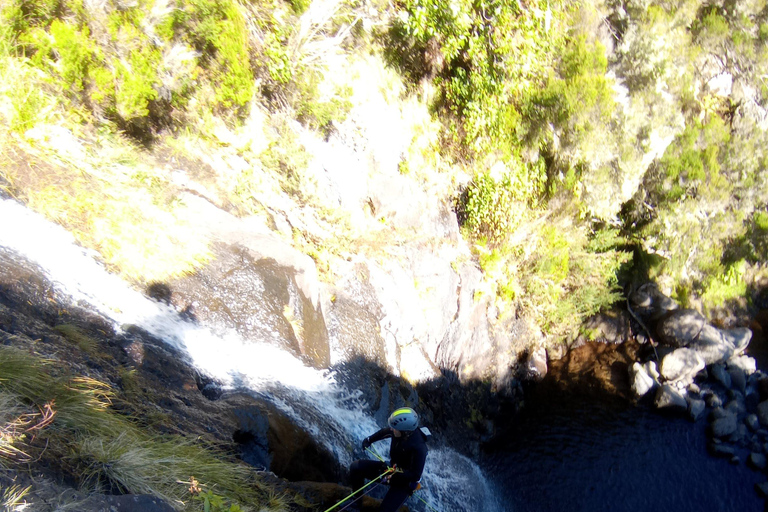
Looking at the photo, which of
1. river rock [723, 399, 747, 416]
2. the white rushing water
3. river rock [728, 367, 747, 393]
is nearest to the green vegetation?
the white rushing water

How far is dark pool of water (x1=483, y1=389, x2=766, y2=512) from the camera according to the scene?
9344 mm

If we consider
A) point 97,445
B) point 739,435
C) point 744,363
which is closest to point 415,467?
point 97,445

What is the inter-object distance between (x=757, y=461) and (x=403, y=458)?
10.3 m

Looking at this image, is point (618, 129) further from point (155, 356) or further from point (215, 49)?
point (155, 356)

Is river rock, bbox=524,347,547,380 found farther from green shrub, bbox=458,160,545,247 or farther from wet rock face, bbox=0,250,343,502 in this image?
wet rock face, bbox=0,250,343,502

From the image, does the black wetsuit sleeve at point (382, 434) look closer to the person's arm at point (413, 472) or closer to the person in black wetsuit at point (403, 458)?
the person in black wetsuit at point (403, 458)

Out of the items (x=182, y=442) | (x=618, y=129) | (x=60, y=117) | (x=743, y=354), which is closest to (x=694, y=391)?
(x=743, y=354)

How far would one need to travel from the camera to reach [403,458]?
18.5 feet

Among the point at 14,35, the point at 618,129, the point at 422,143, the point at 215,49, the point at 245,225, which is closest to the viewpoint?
the point at 14,35

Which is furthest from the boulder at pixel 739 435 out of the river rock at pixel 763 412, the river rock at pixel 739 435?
the river rock at pixel 763 412

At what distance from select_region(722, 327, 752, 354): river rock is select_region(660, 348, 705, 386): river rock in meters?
2.17

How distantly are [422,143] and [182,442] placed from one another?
6237 millimetres

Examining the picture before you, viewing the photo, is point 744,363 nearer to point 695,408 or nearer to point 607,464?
point 695,408

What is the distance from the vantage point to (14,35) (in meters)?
5.06
